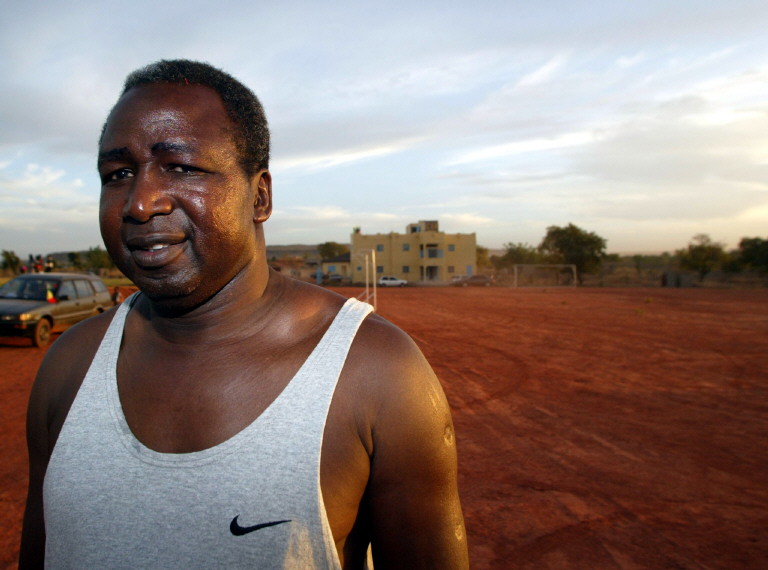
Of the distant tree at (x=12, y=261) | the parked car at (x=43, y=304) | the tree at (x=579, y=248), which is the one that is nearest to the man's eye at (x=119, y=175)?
the parked car at (x=43, y=304)

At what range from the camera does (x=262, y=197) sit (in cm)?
125

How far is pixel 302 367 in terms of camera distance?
43.4 inches

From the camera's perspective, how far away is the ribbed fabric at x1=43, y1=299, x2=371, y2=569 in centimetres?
99

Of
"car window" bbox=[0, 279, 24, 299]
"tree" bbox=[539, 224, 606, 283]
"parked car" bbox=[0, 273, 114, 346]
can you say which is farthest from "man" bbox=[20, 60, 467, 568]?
"tree" bbox=[539, 224, 606, 283]

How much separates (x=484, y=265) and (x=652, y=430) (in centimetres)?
7826

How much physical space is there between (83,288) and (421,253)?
4646 cm

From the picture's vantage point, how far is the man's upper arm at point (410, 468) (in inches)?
41.5

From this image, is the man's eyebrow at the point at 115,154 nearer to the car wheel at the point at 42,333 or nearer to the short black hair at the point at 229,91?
the short black hair at the point at 229,91

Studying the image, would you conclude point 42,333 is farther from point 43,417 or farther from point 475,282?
point 475,282

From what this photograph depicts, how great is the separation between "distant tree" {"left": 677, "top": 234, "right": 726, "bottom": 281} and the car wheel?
5011 cm

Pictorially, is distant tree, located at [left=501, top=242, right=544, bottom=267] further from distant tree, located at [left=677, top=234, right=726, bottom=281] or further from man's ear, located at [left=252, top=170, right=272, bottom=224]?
man's ear, located at [left=252, top=170, right=272, bottom=224]

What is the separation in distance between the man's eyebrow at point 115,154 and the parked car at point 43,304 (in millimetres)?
11757

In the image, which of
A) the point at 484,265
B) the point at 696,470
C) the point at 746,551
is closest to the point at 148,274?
the point at 746,551

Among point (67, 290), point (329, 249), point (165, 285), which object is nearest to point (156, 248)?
point (165, 285)
